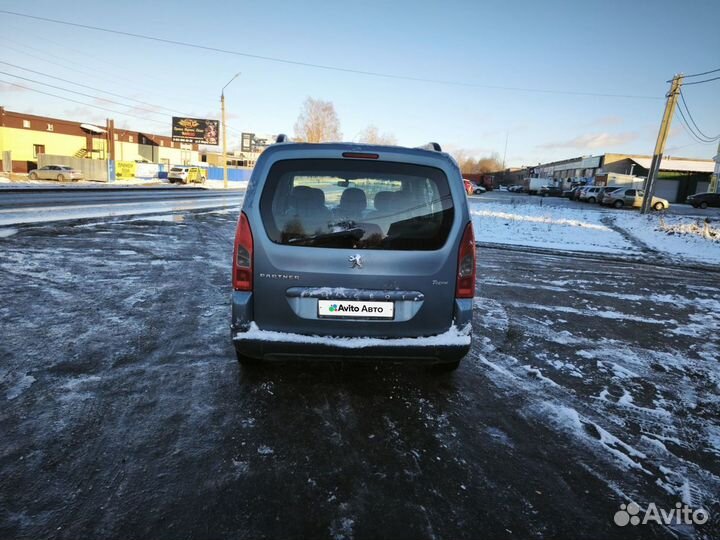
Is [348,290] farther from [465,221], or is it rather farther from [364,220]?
[465,221]

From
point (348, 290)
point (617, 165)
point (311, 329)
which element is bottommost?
point (311, 329)

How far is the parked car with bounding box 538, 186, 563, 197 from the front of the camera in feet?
208

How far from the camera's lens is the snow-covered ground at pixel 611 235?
43.7ft

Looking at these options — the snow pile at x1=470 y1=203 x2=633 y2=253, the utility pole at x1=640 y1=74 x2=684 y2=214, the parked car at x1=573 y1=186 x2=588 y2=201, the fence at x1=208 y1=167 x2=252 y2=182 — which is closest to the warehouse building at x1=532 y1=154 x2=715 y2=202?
the parked car at x1=573 y1=186 x2=588 y2=201

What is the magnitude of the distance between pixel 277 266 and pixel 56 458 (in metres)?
1.74

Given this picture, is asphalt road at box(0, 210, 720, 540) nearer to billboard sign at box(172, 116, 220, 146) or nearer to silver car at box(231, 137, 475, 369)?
silver car at box(231, 137, 475, 369)

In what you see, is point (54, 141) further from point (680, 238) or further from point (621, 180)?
→ point (621, 180)

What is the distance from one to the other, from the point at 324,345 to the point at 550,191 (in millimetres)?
67759

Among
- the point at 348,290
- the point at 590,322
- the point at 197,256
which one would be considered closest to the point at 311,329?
the point at 348,290

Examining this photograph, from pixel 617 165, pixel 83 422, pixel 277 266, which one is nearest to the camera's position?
pixel 83 422

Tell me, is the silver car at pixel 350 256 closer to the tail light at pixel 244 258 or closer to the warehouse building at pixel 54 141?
the tail light at pixel 244 258

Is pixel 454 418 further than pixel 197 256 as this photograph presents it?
No

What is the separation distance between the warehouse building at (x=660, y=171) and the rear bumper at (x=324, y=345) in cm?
6010

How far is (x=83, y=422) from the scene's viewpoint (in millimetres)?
2969
